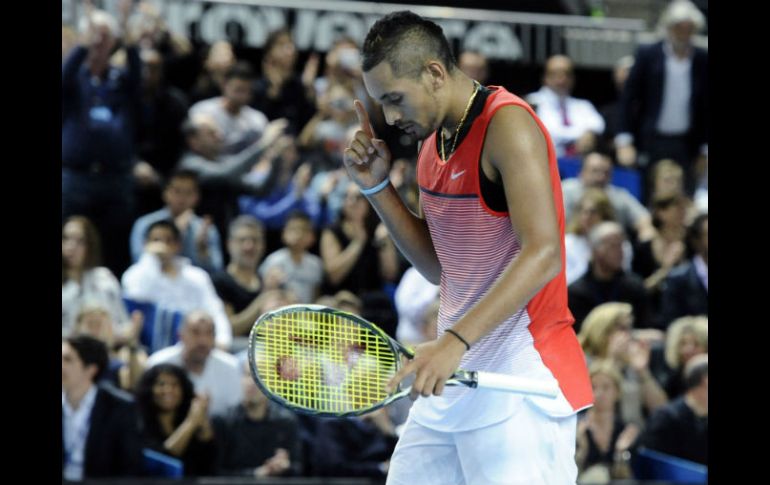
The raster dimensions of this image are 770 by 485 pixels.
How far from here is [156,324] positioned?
8023mm

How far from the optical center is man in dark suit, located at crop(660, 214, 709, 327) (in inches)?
348

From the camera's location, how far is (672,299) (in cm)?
889

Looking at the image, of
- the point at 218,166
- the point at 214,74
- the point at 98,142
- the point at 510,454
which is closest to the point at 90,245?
the point at 98,142

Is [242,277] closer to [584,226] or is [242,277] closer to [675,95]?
[584,226]

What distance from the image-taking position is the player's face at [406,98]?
3453 mm

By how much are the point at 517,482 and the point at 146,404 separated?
4.45 m

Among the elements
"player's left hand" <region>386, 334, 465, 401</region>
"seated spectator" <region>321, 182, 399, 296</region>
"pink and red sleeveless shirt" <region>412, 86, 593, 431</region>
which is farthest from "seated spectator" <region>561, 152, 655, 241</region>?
"player's left hand" <region>386, 334, 465, 401</region>

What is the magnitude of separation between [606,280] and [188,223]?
2.84 metres

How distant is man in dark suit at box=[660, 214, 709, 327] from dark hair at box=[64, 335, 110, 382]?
3.84 m

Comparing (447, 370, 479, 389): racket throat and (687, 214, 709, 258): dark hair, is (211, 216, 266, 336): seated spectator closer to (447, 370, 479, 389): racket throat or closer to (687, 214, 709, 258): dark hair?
(687, 214, 709, 258): dark hair

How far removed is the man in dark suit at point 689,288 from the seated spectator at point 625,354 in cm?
65

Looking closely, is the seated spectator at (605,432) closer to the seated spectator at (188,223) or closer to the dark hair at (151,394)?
the dark hair at (151,394)
